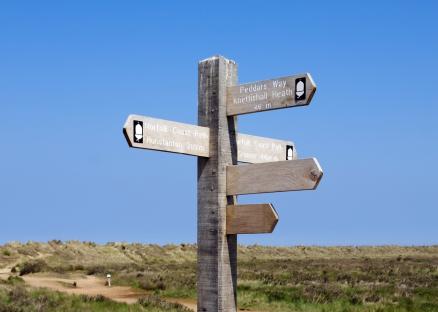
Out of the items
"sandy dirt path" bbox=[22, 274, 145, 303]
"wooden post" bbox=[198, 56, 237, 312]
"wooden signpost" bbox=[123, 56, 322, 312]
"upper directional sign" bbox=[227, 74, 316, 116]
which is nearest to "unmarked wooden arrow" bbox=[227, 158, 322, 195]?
"wooden signpost" bbox=[123, 56, 322, 312]

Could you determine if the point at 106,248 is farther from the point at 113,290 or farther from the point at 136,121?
the point at 136,121

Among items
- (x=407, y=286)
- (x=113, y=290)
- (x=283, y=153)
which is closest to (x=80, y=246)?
(x=113, y=290)

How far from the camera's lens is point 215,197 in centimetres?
717

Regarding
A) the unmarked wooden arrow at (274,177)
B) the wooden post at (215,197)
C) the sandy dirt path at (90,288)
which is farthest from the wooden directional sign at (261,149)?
the sandy dirt path at (90,288)

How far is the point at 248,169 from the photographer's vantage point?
711 centimetres

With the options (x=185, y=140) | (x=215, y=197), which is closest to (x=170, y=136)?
(x=185, y=140)

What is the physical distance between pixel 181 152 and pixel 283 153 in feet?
5.53

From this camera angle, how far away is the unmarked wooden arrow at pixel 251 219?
6.82 meters

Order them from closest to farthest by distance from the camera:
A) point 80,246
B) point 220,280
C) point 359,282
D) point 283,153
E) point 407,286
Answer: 1. point 220,280
2. point 283,153
3. point 407,286
4. point 359,282
5. point 80,246

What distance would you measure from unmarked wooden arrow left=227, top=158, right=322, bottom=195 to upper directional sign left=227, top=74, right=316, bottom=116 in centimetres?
67

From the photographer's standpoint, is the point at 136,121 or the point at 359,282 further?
the point at 359,282

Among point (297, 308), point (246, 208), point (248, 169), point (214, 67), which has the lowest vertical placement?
point (297, 308)

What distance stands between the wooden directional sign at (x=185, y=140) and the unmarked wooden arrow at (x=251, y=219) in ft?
2.42

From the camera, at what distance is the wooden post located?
23.4 feet
